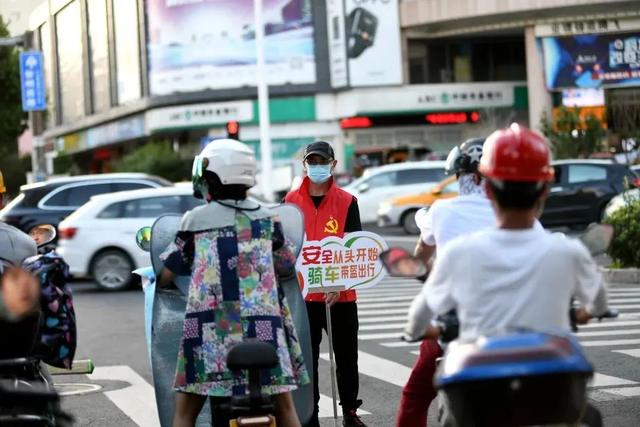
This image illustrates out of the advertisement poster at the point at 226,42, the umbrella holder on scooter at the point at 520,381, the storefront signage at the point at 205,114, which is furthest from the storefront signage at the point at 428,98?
the umbrella holder on scooter at the point at 520,381

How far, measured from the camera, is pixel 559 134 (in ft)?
151

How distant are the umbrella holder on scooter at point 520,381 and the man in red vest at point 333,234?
4261 millimetres

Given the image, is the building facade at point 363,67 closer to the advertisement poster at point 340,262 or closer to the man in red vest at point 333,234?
the man in red vest at point 333,234

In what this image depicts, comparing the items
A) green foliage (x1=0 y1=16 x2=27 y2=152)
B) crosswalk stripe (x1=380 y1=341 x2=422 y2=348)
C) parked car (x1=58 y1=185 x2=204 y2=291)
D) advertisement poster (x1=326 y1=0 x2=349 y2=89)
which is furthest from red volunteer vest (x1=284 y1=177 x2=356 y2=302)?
green foliage (x1=0 y1=16 x2=27 y2=152)

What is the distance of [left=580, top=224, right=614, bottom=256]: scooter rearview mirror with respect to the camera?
16.4 ft

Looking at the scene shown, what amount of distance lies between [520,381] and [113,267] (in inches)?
722

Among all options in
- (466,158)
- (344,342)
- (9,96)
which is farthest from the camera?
(9,96)

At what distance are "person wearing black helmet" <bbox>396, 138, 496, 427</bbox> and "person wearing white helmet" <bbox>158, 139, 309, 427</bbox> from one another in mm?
681

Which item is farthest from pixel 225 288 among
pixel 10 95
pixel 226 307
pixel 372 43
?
pixel 10 95

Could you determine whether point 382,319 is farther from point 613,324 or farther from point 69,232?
point 69,232

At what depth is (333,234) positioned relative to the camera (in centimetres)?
868

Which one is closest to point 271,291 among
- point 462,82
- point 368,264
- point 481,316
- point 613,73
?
point 481,316

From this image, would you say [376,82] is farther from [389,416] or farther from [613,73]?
[389,416]

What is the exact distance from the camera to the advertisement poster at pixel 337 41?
2281 inches
